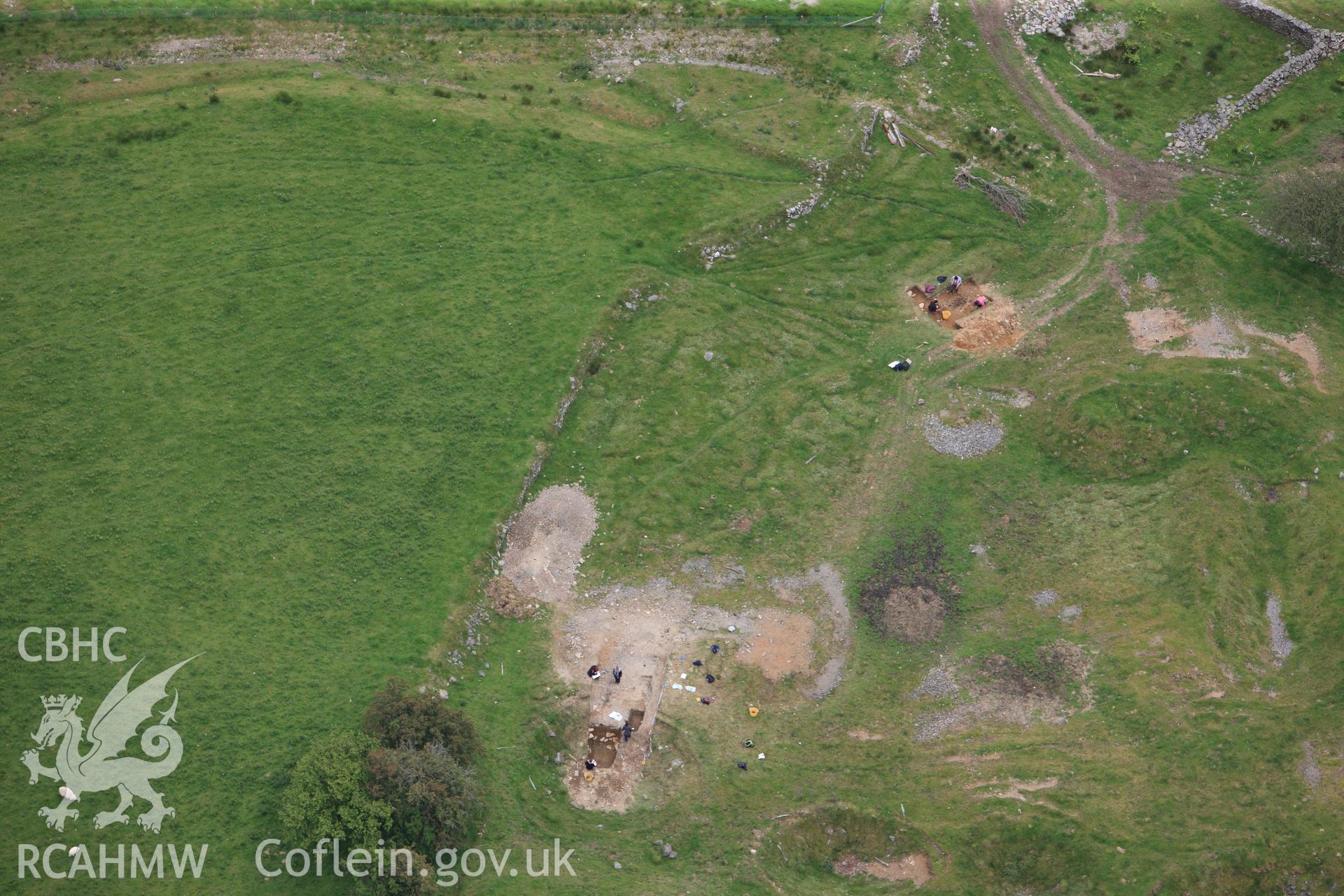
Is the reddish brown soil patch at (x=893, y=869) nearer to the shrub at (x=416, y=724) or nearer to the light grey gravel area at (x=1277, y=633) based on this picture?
the shrub at (x=416, y=724)

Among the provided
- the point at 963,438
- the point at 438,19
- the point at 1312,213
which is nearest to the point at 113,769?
the point at 963,438

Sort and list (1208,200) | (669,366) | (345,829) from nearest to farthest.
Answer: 1. (345,829)
2. (669,366)
3. (1208,200)

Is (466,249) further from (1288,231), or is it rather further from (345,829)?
(1288,231)

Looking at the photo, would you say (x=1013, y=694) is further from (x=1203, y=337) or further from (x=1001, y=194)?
(x=1001, y=194)

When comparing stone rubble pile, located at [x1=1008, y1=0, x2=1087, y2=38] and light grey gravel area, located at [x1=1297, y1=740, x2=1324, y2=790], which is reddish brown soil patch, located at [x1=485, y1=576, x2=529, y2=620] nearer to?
light grey gravel area, located at [x1=1297, y1=740, x2=1324, y2=790]

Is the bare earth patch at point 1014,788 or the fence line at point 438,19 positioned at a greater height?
the fence line at point 438,19

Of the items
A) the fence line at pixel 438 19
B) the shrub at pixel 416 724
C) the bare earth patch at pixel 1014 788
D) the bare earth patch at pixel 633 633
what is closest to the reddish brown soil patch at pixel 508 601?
the bare earth patch at pixel 633 633

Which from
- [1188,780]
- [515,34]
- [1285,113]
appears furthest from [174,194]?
[1285,113]
